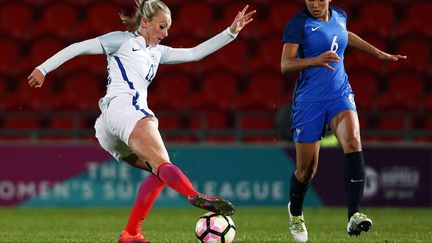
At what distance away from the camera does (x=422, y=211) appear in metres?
11.0

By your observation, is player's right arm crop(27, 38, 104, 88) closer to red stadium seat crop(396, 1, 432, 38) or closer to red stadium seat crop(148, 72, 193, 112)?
red stadium seat crop(148, 72, 193, 112)

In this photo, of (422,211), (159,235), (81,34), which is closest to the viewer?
(159,235)

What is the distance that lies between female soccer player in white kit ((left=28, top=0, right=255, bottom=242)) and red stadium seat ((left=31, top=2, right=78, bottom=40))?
830 cm

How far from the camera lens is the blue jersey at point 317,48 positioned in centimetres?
671

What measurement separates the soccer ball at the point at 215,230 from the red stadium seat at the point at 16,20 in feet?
30.1

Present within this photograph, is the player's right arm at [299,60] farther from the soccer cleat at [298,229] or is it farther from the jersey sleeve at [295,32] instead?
the soccer cleat at [298,229]

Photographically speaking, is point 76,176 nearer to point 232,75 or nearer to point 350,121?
point 232,75

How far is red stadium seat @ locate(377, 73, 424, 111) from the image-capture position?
1356 cm

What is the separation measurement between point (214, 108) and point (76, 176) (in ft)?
9.38

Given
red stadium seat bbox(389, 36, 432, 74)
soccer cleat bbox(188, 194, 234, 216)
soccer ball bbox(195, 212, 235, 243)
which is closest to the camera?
soccer cleat bbox(188, 194, 234, 216)

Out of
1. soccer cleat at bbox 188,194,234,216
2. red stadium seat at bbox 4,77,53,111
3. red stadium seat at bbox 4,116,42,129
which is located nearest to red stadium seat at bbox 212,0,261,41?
red stadium seat at bbox 4,77,53,111

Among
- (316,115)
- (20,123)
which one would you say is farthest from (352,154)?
(20,123)

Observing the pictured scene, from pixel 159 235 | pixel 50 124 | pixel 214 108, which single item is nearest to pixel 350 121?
pixel 159 235

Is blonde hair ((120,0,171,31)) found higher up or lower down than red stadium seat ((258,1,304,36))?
higher up
